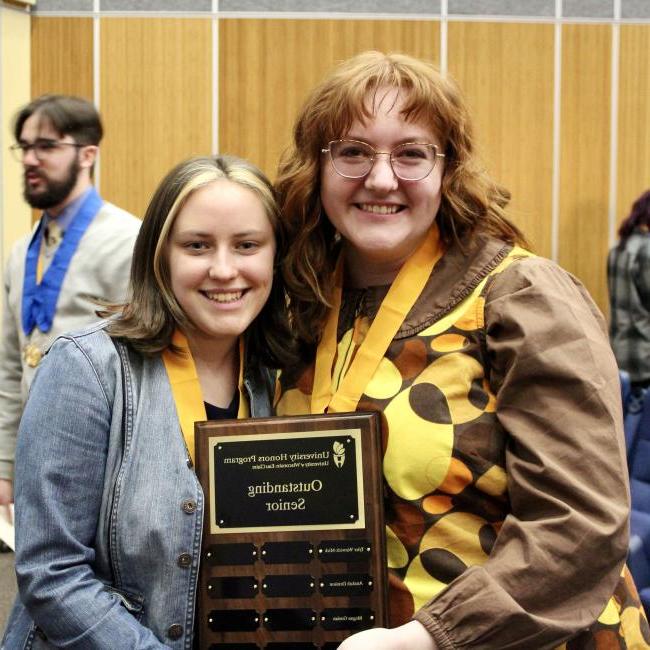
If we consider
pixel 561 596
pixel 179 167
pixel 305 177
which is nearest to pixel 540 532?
pixel 561 596

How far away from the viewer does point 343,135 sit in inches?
70.8

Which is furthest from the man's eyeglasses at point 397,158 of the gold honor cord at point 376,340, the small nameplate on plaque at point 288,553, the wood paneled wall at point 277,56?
the wood paneled wall at point 277,56

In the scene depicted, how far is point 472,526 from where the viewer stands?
1631mm

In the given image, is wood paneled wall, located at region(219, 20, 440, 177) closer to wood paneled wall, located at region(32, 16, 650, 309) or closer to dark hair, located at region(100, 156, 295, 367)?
wood paneled wall, located at region(32, 16, 650, 309)

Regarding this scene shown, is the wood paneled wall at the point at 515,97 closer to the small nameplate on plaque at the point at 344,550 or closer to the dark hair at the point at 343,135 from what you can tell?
the dark hair at the point at 343,135

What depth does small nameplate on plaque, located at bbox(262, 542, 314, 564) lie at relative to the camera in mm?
→ 1641

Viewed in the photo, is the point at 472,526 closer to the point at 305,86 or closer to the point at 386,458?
the point at 386,458

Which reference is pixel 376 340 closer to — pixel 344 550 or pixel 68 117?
pixel 344 550

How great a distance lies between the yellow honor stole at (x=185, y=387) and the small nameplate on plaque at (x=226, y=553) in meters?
0.15

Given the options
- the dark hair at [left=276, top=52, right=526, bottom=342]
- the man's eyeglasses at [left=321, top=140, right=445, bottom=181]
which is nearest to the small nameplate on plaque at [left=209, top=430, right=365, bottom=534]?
the dark hair at [left=276, top=52, right=526, bottom=342]

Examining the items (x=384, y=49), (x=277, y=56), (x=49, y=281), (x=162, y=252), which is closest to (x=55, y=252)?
(x=49, y=281)

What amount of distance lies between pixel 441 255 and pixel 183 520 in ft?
2.23

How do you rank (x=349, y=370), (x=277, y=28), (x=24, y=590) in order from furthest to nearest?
1. (x=277, y=28)
2. (x=349, y=370)
3. (x=24, y=590)

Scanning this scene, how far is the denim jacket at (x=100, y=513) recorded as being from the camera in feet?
5.23
